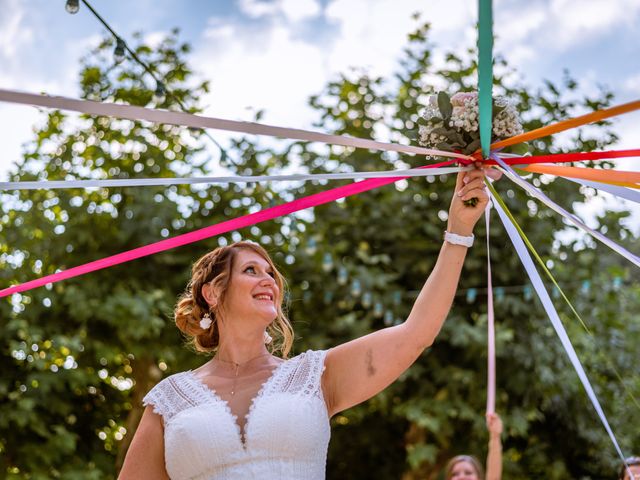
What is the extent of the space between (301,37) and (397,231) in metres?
1.96

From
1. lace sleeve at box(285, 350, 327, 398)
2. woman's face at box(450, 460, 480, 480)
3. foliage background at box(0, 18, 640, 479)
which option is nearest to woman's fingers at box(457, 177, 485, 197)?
lace sleeve at box(285, 350, 327, 398)

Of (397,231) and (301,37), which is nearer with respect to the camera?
(301,37)

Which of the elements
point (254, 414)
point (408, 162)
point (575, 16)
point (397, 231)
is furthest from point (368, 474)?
point (254, 414)

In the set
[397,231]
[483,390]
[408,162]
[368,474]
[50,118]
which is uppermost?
[50,118]

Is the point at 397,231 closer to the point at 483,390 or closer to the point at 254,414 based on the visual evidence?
the point at 483,390

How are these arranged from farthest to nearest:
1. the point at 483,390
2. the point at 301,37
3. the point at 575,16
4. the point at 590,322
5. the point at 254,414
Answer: the point at 590,322 → the point at 483,390 → the point at 301,37 → the point at 575,16 → the point at 254,414

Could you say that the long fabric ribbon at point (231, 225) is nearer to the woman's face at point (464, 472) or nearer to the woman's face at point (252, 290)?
the woman's face at point (252, 290)

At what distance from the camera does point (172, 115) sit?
1.97m

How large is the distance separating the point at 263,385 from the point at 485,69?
108cm

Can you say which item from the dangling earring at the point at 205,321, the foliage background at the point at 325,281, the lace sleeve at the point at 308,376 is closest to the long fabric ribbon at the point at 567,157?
the lace sleeve at the point at 308,376

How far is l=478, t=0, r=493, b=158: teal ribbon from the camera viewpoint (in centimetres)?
199

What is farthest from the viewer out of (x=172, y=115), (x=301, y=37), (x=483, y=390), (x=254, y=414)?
(x=483, y=390)

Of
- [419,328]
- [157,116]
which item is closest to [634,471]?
[419,328]

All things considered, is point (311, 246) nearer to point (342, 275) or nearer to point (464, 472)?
point (342, 275)
